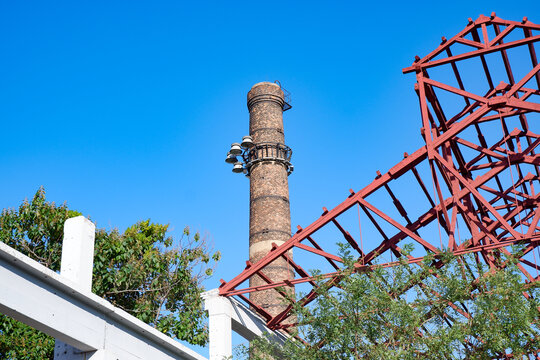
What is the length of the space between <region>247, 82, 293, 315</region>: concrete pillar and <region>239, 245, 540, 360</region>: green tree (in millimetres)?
11566

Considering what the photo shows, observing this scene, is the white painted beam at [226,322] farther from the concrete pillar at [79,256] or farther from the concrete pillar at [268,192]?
the concrete pillar at [268,192]

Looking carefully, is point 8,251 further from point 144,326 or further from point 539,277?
point 539,277

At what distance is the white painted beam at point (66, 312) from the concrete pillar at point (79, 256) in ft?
0.38

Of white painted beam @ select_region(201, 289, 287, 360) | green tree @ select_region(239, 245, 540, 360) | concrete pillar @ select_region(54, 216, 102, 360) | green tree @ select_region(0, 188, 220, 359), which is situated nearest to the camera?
concrete pillar @ select_region(54, 216, 102, 360)

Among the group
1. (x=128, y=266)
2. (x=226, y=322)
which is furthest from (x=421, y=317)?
(x=128, y=266)

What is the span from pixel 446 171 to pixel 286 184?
42.0 ft

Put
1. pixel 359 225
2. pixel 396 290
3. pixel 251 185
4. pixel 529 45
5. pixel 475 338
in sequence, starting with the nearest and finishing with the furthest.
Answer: pixel 475 338 < pixel 396 290 < pixel 359 225 < pixel 529 45 < pixel 251 185

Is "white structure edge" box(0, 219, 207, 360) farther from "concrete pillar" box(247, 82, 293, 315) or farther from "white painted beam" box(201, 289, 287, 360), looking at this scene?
"concrete pillar" box(247, 82, 293, 315)

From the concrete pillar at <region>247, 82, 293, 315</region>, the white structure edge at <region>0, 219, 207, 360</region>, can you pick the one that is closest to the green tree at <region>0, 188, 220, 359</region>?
the concrete pillar at <region>247, 82, 293, 315</region>

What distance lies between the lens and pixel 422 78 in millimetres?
15086

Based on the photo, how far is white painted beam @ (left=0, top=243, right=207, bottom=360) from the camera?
673 centimetres

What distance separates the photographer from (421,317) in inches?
463

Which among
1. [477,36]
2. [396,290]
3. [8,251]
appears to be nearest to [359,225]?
[396,290]

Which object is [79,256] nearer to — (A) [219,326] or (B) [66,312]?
(B) [66,312]
